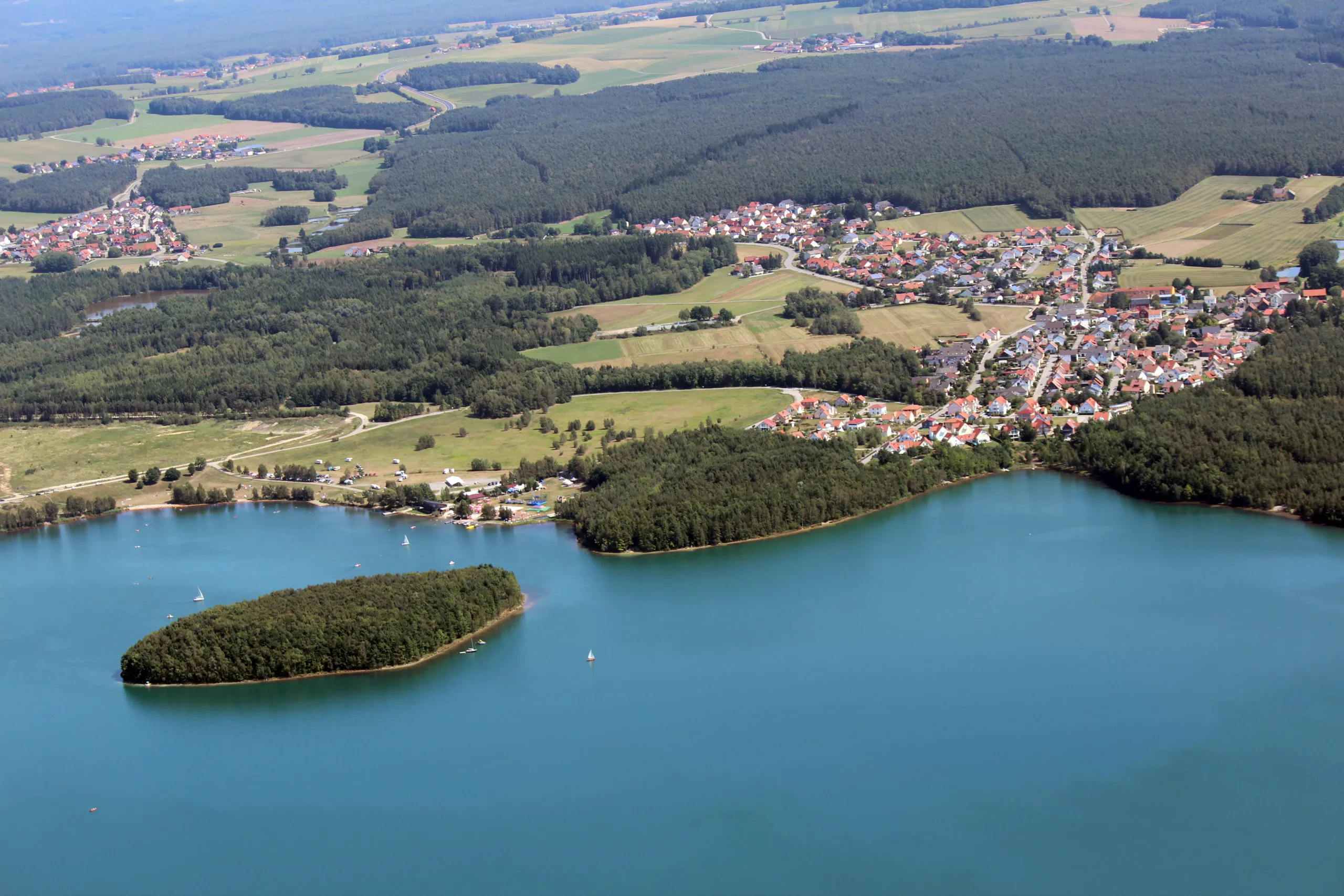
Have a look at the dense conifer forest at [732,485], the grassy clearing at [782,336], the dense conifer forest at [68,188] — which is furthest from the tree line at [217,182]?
the dense conifer forest at [732,485]

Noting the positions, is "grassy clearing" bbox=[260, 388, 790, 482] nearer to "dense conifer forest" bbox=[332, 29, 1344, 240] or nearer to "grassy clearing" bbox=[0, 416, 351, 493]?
"grassy clearing" bbox=[0, 416, 351, 493]

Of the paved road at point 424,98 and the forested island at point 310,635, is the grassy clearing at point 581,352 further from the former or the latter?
the paved road at point 424,98

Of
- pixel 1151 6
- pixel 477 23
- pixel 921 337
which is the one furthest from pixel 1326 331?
pixel 477 23

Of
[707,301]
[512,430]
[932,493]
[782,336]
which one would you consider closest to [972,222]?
[707,301]

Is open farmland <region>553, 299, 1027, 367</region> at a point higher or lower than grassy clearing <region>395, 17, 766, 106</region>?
lower

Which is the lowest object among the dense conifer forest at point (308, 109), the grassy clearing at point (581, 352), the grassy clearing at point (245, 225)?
the grassy clearing at point (581, 352)

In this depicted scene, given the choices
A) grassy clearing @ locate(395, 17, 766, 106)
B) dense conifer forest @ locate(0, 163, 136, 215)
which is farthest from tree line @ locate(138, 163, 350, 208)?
grassy clearing @ locate(395, 17, 766, 106)
